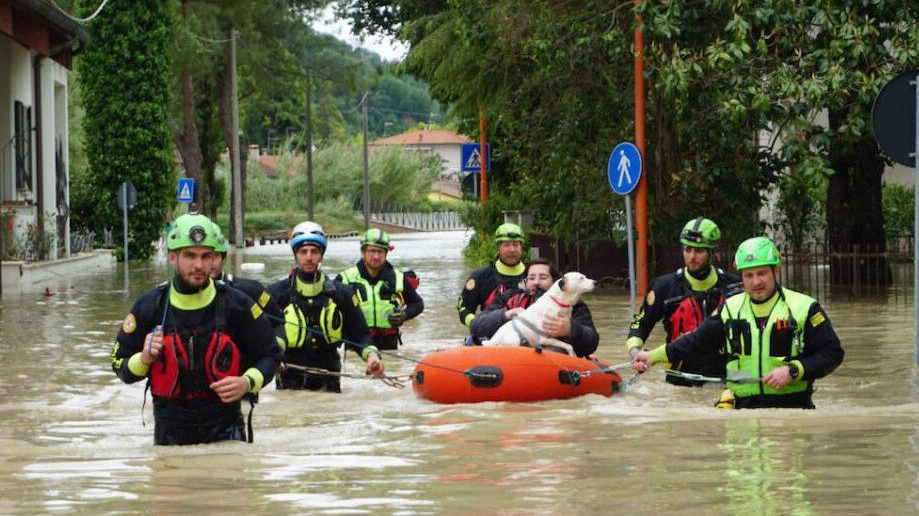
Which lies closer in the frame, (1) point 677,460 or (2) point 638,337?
(1) point 677,460

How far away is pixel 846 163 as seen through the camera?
27750mm

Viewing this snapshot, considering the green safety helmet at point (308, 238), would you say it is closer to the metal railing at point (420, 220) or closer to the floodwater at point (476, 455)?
the floodwater at point (476, 455)

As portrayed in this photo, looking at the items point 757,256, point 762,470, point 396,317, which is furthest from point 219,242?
point 396,317

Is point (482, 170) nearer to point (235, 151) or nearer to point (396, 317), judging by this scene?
point (235, 151)

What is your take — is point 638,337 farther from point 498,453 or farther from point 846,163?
point 846,163

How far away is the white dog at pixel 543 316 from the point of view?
12.3 meters

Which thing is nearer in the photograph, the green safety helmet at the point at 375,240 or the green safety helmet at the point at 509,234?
the green safety helmet at the point at 509,234

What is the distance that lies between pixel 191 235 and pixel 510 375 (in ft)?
14.9

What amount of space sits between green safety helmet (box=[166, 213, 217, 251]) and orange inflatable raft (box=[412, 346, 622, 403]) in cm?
440

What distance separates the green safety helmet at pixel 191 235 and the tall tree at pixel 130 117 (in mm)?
41005

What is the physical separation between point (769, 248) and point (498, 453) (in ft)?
6.55

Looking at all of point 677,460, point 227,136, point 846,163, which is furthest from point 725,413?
point 227,136

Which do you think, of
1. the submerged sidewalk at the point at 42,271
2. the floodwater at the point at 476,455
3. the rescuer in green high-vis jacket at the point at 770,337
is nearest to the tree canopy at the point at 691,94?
the floodwater at the point at 476,455

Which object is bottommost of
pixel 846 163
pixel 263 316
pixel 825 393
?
pixel 825 393
